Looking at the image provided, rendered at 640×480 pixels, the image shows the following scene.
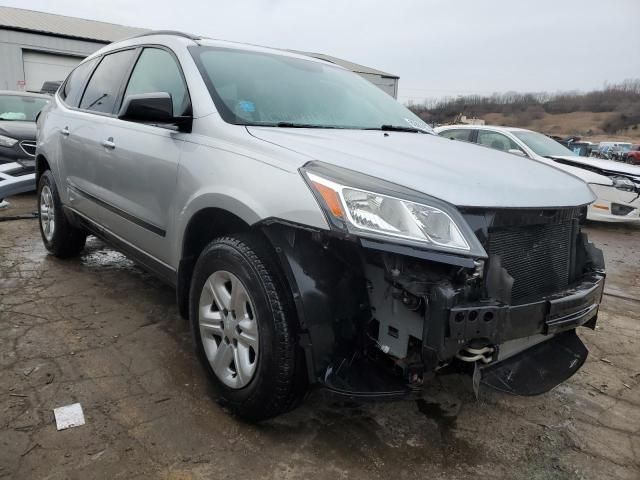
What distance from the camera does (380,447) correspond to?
2.20 meters

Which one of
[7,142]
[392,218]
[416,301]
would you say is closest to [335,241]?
[392,218]

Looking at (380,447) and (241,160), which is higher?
(241,160)

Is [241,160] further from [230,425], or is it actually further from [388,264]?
[230,425]

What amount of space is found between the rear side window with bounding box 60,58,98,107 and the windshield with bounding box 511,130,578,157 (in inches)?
262

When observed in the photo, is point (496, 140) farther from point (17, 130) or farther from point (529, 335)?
point (17, 130)

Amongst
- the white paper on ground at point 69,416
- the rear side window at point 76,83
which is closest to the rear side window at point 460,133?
the rear side window at point 76,83

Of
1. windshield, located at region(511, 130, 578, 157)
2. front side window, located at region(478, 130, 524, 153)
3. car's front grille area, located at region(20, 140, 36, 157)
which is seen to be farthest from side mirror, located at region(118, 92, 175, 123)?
windshield, located at region(511, 130, 578, 157)

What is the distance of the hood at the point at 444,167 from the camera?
1.88m

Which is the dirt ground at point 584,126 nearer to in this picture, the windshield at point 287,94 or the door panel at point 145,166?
the windshield at point 287,94

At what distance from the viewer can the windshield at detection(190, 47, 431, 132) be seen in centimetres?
259

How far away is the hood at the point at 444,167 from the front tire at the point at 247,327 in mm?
494

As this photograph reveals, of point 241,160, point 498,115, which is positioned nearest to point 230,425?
point 241,160

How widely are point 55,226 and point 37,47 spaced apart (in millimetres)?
21826

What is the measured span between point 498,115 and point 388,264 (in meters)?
39.8
